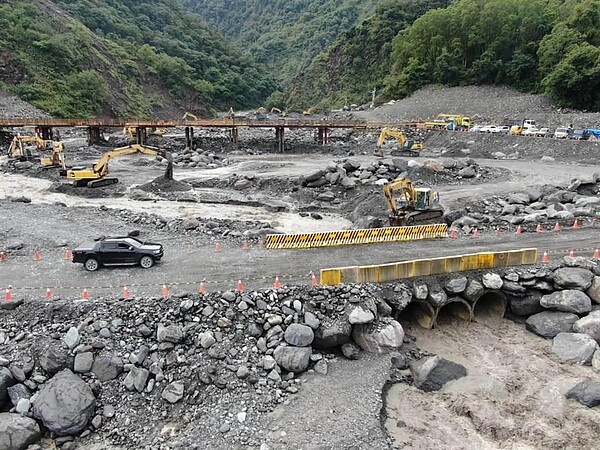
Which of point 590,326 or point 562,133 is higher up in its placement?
point 562,133

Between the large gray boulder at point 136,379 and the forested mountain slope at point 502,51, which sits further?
the forested mountain slope at point 502,51

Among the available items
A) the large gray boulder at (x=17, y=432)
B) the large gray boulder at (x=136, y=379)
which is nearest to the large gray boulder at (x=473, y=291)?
the large gray boulder at (x=136, y=379)

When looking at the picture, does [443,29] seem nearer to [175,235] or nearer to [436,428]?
[175,235]

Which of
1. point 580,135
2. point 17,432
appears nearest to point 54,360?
point 17,432

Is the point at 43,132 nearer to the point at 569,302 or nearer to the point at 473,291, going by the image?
the point at 473,291

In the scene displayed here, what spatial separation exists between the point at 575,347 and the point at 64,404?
50.6ft

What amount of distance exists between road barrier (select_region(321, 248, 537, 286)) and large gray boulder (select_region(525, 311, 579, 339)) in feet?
7.78

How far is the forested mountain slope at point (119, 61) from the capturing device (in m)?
78.6

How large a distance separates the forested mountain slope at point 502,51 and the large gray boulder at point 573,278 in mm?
50016

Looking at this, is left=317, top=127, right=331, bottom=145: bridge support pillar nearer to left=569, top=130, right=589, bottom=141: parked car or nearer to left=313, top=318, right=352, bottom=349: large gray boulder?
left=569, top=130, right=589, bottom=141: parked car

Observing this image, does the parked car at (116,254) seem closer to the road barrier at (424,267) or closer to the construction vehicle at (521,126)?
the road barrier at (424,267)

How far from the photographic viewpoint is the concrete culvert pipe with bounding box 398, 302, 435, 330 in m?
17.6


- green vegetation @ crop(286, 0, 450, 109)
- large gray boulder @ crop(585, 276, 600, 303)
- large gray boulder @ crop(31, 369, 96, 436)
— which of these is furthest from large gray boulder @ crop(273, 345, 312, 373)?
green vegetation @ crop(286, 0, 450, 109)

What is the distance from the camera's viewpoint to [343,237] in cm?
2162
